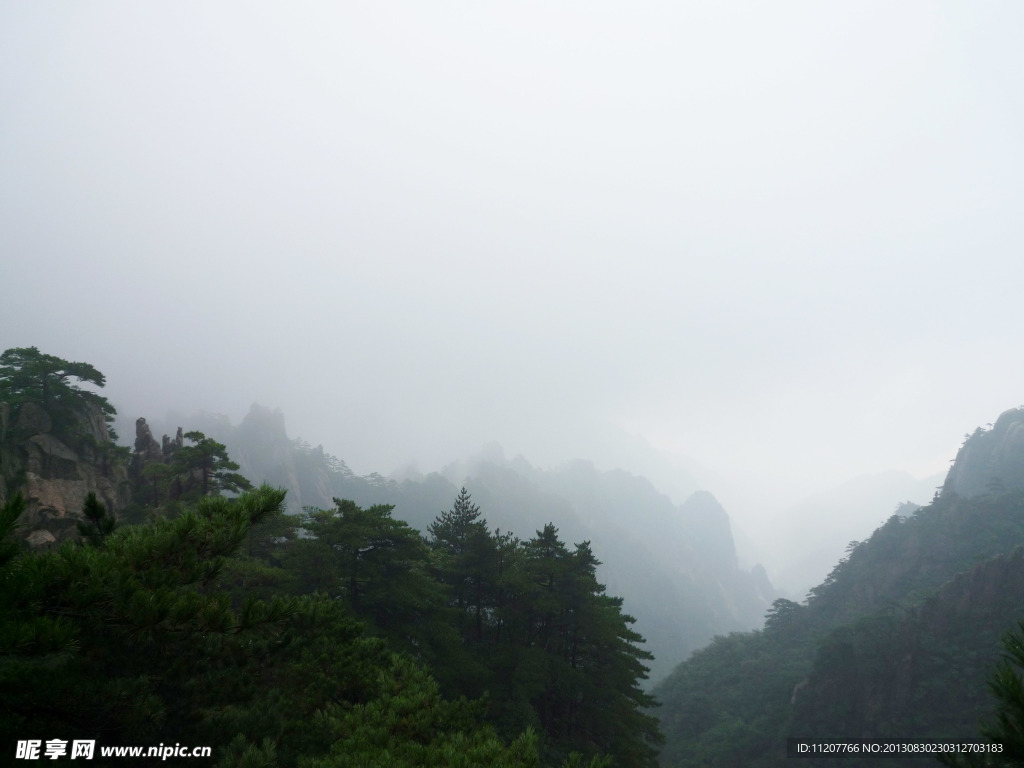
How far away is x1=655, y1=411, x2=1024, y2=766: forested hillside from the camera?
105 ft

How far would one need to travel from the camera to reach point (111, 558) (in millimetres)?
5383

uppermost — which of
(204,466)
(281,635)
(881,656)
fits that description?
(204,466)

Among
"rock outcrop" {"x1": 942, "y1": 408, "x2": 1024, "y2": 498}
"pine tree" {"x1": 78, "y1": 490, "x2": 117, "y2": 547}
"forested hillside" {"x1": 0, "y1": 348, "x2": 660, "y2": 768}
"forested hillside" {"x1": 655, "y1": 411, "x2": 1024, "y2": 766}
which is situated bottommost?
"forested hillside" {"x1": 655, "y1": 411, "x2": 1024, "y2": 766}

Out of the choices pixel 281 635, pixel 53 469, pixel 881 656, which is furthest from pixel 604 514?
pixel 281 635

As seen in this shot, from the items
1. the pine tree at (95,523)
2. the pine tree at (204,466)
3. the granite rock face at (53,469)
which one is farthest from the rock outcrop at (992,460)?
the granite rock face at (53,469)

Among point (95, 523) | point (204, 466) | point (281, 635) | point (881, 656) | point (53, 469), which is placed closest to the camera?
point (95, 523)

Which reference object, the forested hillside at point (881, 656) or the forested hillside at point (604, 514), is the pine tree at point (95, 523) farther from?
the forested hillside at point (604, 514)

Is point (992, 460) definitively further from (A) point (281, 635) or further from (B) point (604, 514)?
(A) point (281, 635)

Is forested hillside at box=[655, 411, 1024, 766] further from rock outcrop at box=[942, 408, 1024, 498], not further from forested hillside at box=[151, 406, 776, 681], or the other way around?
forested hillside at box=[151, 406, 776, 681]

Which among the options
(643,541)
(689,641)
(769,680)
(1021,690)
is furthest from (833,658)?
(643,541)

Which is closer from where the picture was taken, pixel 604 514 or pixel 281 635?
pixel 281 635

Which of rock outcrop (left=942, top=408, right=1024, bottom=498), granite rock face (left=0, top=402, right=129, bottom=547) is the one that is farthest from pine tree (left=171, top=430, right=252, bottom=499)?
rock outcrop (left=942, top=408, right=1024, bottom=498)

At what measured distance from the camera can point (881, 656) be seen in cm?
3553

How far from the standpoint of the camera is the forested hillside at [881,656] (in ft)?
105
